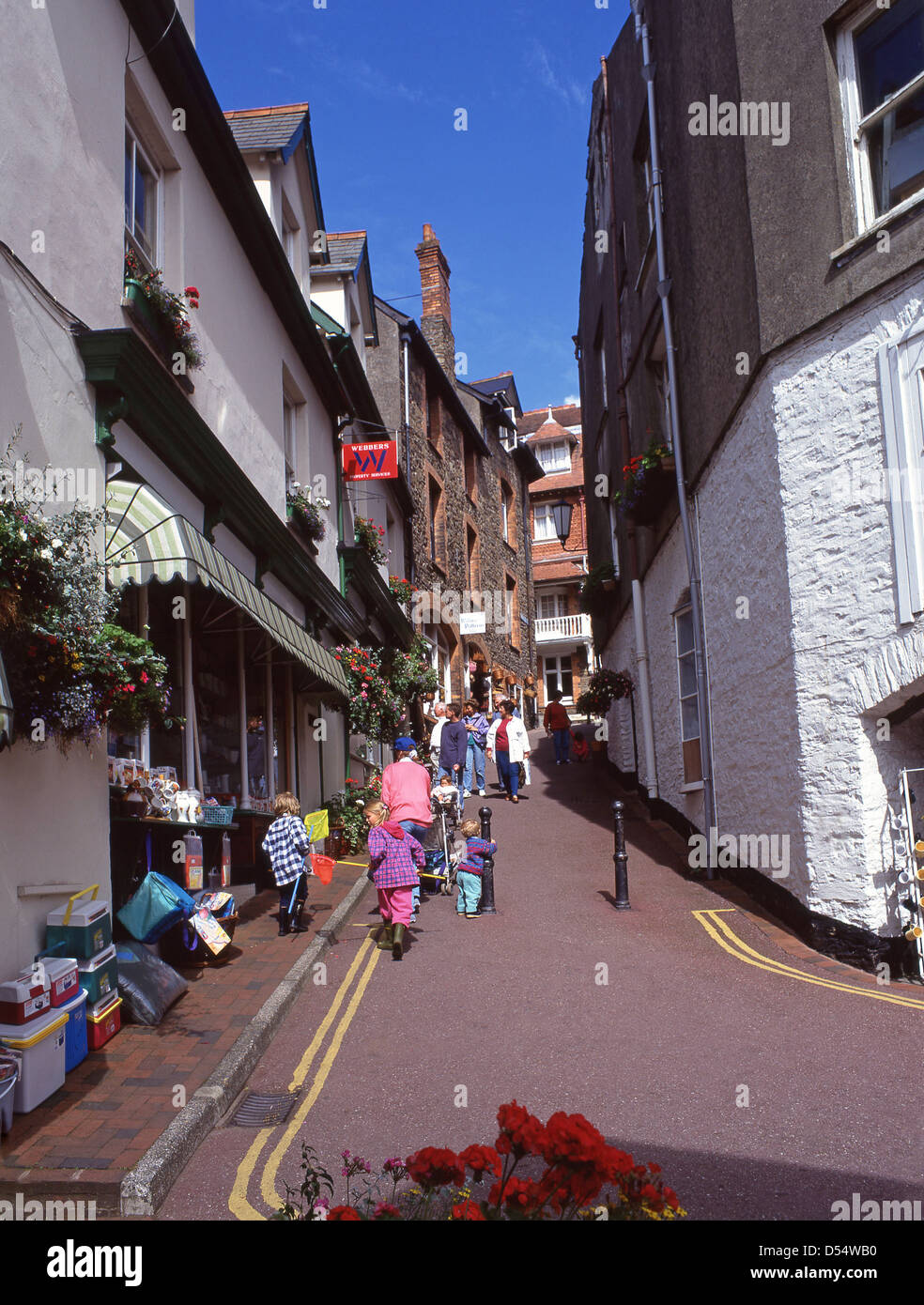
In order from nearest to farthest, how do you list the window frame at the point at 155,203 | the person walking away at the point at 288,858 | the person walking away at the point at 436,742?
the window frame at the point at 155,203
the person walking away at the point at 288,858
the person walking away at the point at 436,742

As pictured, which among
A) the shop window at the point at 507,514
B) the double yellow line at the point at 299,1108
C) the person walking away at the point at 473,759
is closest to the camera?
the double yellow line at the point at 299,1108

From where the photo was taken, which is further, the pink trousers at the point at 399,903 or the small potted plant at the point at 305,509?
the small potted plant at the point at 305,509

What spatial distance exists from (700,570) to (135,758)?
22.4 feet

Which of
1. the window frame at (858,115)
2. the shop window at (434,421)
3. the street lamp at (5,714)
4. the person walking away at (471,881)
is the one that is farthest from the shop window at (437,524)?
the street lamp at (5,714)

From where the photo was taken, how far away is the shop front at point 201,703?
6.82 m

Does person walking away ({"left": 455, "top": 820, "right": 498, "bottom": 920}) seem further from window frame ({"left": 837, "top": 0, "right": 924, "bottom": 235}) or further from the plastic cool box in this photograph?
window frame ({"left": 837, "top": 0, "right": 924, "bottom": 235})

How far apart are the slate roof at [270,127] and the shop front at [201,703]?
6.72 meters

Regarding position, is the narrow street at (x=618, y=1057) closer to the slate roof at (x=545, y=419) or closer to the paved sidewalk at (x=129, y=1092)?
the paved sidewalk at (x=129, y=1092)

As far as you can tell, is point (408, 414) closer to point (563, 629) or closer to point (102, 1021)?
point (102, 1021)

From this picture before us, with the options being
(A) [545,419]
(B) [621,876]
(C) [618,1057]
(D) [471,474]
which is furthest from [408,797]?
(A) [545,419]

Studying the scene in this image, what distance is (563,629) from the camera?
3994cm

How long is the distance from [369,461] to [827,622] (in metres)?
10.1

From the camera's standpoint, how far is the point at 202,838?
8.88 metres

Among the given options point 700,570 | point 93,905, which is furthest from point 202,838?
point 700,570
